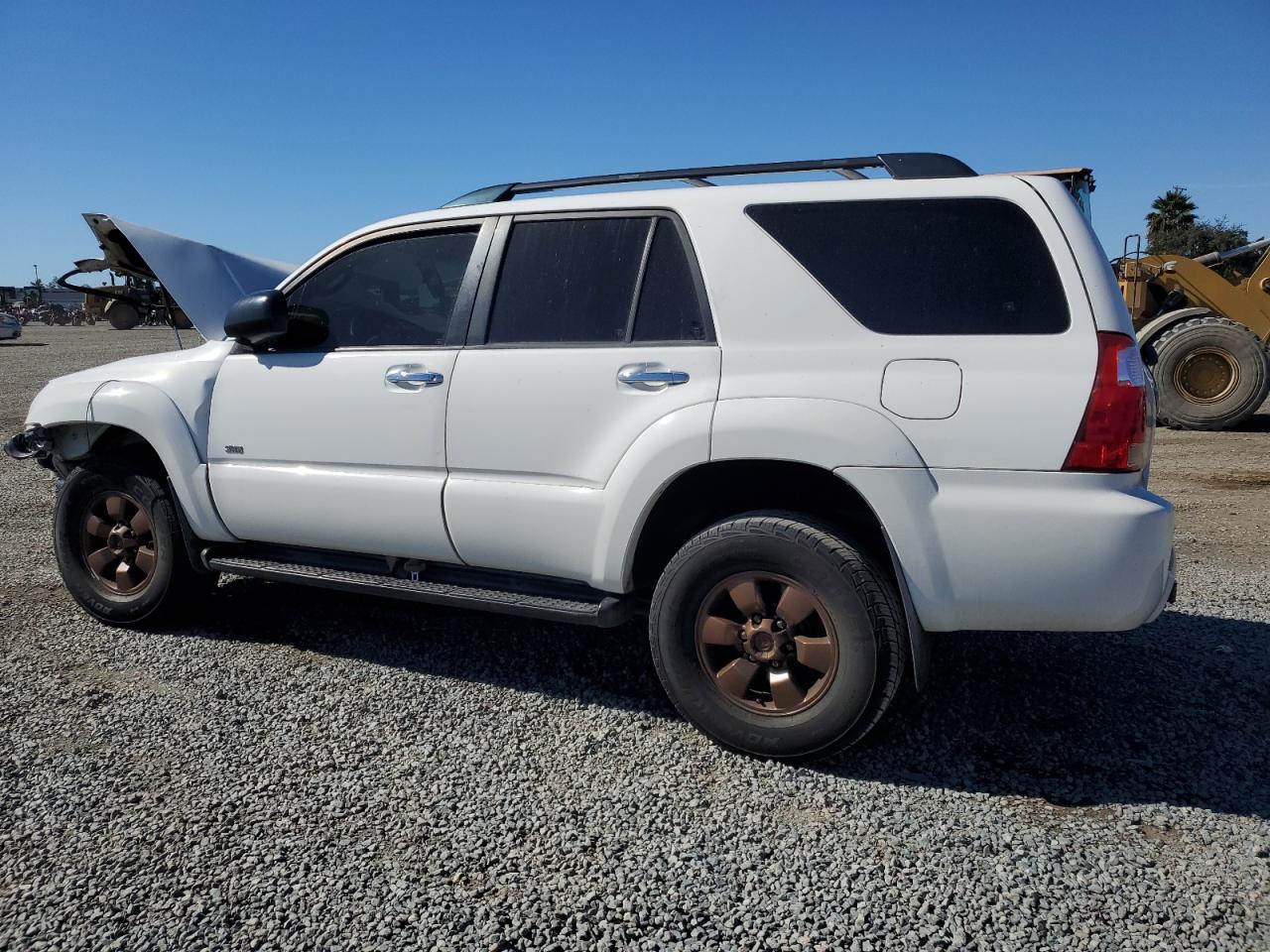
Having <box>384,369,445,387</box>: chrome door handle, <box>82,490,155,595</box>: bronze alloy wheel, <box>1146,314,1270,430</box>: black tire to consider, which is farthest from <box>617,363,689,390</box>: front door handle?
<box>1146,314,1270,430</box>: black tire

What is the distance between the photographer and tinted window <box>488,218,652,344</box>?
3410 millimetres

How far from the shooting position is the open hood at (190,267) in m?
4.32

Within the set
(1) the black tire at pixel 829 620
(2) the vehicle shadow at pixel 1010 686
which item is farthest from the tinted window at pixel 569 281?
(2) the vehicle shadow at pixel 1010 686

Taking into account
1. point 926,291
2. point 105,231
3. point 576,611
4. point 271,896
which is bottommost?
point 271,896

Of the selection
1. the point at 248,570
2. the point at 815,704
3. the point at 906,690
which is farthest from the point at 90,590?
the point at 906,690

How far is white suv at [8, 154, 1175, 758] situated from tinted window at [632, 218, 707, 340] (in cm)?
1

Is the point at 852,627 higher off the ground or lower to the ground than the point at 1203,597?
higher

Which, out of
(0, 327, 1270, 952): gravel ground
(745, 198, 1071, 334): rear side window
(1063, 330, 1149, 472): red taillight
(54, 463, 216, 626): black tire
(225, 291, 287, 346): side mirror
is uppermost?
(745, 198, 1071, 334): rear side window

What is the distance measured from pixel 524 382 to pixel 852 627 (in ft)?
4.65

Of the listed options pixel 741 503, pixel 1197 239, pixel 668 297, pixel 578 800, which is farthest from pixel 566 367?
pixel 1197 239

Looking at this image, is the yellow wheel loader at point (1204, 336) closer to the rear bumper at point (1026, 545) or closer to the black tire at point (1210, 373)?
the black tire at point (1210, 373)

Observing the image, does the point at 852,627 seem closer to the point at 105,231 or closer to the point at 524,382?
the point at 524,382

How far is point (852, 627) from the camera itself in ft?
9.68

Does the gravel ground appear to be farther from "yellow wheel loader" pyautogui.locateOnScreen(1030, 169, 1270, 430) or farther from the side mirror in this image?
"yellow wheel loader" pyautogui.locateOnScreen(1030, 169, 1270, 430)
